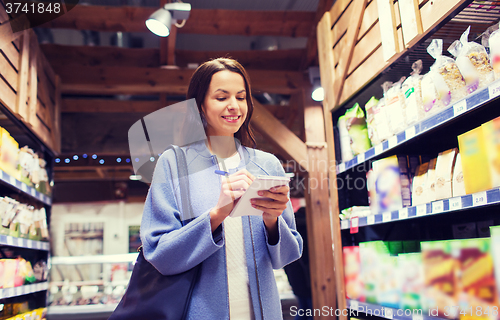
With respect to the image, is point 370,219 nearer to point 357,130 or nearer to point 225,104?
point 357,130

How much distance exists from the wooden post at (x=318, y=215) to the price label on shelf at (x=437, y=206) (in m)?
2.33

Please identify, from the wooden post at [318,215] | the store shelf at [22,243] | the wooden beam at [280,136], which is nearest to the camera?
the store shelf at [22,243]

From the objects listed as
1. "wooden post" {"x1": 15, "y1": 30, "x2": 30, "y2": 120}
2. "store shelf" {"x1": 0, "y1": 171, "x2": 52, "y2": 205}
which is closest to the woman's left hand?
"store shelf" {"x1": 0, "y1": 171, "x2": 52, "y2": 205}

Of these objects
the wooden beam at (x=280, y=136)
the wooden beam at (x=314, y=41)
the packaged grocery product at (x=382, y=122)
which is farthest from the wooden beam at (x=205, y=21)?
the packaged grocery product at (x=382, y=122)

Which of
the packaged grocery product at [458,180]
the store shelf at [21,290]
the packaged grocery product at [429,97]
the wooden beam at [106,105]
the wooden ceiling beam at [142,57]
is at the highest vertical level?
the wooden ceiling beam at [142,57]

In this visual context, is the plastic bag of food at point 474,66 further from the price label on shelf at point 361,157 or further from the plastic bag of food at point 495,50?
the price label on shelf at point 361,157

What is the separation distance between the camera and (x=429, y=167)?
1.83 metres

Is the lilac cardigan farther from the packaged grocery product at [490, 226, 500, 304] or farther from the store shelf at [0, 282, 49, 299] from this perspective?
the store shelf at [0, 282, 49, 299]

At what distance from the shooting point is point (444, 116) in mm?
1549

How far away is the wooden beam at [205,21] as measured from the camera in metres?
4.15

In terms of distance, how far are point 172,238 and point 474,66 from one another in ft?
4.42

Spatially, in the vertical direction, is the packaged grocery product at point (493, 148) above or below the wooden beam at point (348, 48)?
below

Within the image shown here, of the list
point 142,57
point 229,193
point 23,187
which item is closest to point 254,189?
point 229,193

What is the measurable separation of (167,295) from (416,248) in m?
1.56
